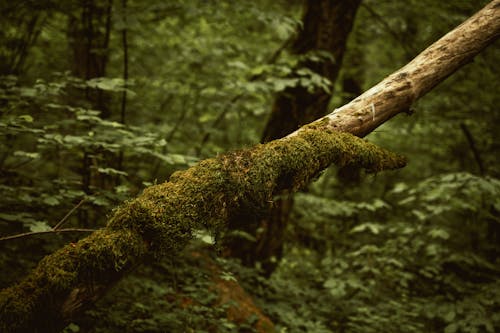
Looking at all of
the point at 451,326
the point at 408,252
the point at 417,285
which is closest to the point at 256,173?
the point at 451,326

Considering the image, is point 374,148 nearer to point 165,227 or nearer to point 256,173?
point 256,173

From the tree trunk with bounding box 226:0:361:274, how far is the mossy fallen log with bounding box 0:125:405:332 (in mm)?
3020

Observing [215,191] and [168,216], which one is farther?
[215,191]

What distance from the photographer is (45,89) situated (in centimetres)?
336

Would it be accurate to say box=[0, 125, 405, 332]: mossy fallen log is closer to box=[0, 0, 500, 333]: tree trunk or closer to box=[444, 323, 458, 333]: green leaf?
box=[0, 0, 500, 333]: tree trunk

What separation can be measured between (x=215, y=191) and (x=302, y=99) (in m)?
3.82

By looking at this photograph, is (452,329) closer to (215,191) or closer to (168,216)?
(215,191)

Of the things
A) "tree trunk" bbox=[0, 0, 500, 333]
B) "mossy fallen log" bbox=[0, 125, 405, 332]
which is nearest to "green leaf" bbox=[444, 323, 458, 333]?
"tree trunk" bbox=[0, 0, 500, 333]

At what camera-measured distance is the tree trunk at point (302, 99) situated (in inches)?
215

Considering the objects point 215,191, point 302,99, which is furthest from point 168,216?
point 302,99

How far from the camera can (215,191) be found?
2.08m

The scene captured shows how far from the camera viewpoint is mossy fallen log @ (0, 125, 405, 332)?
1670 mm

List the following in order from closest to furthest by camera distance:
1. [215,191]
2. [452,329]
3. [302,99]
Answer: [215,191]
[452,329]
[302,99]

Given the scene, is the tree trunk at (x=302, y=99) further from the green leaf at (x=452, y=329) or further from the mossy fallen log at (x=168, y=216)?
the mossy fallen log at (x=168, y=216)
